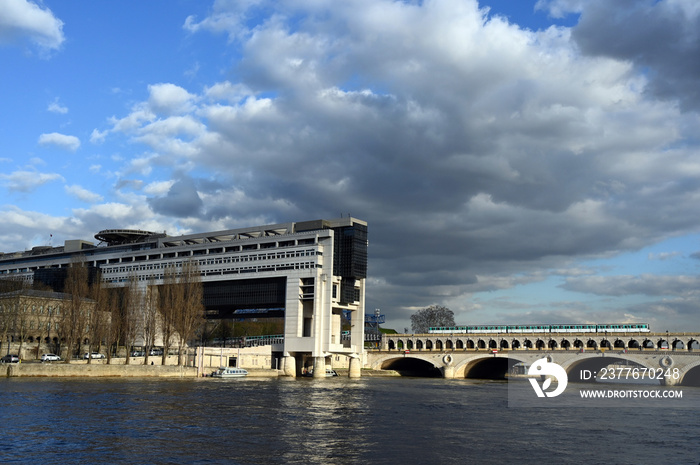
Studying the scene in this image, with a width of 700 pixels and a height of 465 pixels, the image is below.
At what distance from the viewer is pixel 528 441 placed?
42.2 meters

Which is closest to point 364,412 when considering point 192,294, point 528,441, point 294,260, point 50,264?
point 528,441

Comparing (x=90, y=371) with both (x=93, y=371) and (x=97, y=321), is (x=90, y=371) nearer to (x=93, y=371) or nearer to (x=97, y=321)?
(x=93, y=371)

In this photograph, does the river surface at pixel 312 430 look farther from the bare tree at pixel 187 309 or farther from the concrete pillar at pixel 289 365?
the concrete pillar at pixel 289 365

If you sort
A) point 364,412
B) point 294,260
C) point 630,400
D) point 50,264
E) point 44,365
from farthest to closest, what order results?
point 50,264 → point 294,260 → point 44,365 → point 630,400 → point 364,412

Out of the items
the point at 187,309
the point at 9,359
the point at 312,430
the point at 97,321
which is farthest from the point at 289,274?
the point at 312,430

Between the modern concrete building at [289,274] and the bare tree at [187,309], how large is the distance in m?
17.7

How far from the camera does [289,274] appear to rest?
128 meters

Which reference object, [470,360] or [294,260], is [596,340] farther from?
[294,260]

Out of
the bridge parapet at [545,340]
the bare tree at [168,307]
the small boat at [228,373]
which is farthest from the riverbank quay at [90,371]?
the bridge parapet at [545,340]

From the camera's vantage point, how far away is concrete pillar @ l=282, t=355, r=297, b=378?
12512 cm

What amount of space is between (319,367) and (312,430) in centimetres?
8012

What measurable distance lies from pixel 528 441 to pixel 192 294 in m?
82.5

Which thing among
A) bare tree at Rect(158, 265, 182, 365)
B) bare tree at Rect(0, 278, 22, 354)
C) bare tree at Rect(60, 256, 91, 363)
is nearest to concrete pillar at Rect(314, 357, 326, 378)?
bare tree at Rect(158, 265, 182, 365)

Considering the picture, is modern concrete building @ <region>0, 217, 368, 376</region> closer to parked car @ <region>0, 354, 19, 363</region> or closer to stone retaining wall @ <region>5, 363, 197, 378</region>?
stone retaining wall @ <region>5, 363, 197, 378</region>
